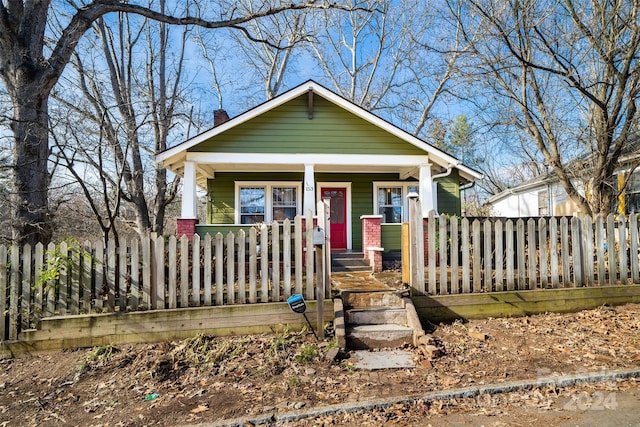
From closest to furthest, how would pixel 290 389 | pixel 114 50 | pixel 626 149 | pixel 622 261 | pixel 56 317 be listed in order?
pixel 290 389 → pixel 56 317 → pixel 622 261 → pixel 626 149 → pixel 114 50

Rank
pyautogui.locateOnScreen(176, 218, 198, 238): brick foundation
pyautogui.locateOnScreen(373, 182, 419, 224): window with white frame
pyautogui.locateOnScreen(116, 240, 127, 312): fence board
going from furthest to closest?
pyautogui.locateOnScreen(373, 182, 419, 224): window with white frame → pyautogui.locateOnScreen(176, 218, 198, 238): brick foundation → pyautogui.locateOnScreen(116, 240, 127, 312): fence board

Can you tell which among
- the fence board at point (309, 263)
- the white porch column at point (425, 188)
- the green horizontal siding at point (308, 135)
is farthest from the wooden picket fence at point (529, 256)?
the green horizontal siding at point (308, 135)

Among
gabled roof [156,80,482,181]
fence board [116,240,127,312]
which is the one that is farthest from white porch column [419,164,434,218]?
fence board [116,240,127,312]

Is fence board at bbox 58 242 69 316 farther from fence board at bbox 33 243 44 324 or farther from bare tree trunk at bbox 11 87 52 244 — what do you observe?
bare tree trunk at bbox 11 87 52 244

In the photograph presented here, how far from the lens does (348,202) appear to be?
11.5 m

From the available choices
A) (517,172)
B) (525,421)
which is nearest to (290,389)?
(525,421)

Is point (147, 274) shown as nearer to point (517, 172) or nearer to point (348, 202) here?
point (348, 202)

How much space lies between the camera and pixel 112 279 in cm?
474

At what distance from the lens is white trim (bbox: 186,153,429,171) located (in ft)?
29.5

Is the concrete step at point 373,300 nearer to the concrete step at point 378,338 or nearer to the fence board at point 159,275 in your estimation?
the concrete step at point 378,338

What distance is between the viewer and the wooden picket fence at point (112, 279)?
4586 millimetres

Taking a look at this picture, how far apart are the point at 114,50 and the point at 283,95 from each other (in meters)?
9.04

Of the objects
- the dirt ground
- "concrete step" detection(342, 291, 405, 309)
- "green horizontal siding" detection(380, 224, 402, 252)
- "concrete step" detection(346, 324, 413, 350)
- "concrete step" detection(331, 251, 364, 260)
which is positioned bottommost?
the dirt ground

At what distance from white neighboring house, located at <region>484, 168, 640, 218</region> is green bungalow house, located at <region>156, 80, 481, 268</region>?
16.5ft
